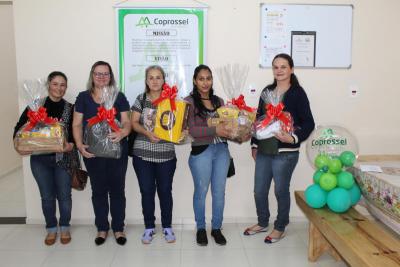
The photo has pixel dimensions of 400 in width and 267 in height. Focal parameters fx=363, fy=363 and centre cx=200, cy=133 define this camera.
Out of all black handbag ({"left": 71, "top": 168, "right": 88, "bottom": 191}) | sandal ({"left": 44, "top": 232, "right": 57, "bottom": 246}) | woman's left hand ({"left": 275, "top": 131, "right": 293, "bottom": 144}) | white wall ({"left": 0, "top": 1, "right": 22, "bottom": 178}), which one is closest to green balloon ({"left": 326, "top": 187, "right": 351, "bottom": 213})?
woman's left hand ({"left": 275, "top": 131, "right": 293, "bottom": 144})

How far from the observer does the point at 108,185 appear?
282 centimetres

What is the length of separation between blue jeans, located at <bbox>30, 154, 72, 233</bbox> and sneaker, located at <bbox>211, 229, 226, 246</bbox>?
120 centimetres

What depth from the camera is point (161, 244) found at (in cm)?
288

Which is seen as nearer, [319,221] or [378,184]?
[378,184]

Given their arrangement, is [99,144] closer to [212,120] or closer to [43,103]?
[43,103]

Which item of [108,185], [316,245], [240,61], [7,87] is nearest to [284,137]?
[316,245]

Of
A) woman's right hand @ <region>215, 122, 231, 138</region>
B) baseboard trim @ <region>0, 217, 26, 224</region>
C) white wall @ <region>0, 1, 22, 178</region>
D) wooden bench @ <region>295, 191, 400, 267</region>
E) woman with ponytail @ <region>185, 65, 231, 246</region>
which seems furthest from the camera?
white wall @ <region>0, 1, 22, 178</region>

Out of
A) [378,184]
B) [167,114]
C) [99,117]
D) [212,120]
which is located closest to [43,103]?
[99,117]

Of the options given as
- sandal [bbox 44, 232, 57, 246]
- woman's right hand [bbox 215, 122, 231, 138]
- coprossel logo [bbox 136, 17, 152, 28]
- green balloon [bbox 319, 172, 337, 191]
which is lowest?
sandal [bbox 44, 232, 57, 246]

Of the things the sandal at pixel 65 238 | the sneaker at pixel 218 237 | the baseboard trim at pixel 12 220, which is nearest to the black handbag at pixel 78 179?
the sandal at pixel 65 238

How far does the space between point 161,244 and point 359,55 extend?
A: 2332mm

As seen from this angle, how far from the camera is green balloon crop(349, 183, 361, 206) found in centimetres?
232

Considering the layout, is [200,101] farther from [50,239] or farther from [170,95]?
[50,239]

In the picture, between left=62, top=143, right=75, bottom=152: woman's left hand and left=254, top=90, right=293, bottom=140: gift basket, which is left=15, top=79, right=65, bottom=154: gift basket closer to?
left=62, top=143, right=75, bottom=152: woman's left hand
